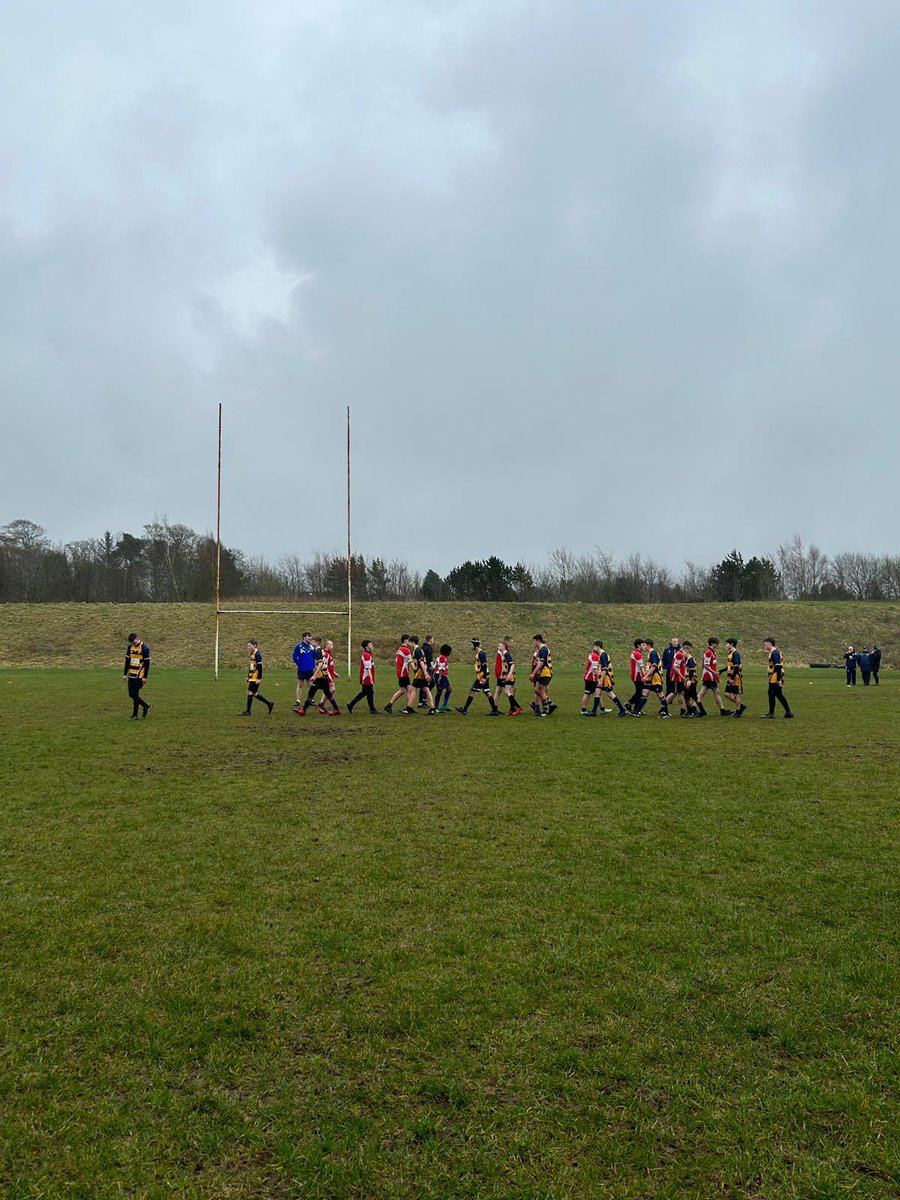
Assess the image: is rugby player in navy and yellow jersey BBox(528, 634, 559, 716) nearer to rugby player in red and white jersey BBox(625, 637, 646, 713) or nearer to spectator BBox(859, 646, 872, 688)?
rugby player in red and white jersey BBox(625, 637, 646, 713)

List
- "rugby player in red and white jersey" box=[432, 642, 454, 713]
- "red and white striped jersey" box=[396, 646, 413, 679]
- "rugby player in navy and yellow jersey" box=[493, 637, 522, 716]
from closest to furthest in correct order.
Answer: "red and white striped jersey" box=[396, 646, 413, 679], "rugby player in navy and yellow jersey" box=[493, 637, 522, 716], "rugby player in red and white jersey" box=[432, 642, 454, 713]

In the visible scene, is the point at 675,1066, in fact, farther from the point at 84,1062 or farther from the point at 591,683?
the point at 591,683

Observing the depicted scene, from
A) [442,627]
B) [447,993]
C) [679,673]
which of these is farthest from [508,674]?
[442,627]

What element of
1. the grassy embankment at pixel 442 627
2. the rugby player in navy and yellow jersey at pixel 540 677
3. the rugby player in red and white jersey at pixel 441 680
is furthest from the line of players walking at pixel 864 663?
the rugby player in red and white jersey at pixel 441 680

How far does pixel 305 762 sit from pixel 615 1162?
9929 millimetres

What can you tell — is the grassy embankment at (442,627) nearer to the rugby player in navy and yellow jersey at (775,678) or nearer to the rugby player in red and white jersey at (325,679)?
the rugby player in red and white jersey at (325,679)

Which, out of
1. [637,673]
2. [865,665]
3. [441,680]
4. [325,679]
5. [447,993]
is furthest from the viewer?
[865,665]

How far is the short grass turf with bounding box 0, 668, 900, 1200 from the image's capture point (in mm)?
3117

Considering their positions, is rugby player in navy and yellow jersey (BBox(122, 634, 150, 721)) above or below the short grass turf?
above

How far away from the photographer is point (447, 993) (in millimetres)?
4469

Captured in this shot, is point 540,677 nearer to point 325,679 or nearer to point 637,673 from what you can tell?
point 637,673

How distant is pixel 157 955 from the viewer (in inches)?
196

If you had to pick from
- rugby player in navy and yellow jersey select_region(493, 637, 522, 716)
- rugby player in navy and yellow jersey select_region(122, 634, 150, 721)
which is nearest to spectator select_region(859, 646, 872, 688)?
rugby player in navy and yellow jersey select_region(493, 637, 522, 716)

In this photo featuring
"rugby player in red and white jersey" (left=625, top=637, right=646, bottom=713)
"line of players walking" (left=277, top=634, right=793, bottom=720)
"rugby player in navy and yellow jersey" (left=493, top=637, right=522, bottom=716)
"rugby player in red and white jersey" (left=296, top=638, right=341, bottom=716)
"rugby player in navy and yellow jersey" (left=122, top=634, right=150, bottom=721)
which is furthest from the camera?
"rugby player in red and white jersey" (left=625, top=637, right=646, bottom=713)
